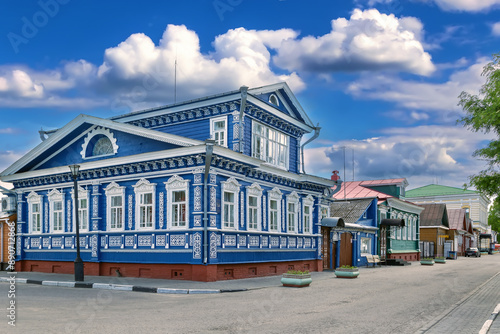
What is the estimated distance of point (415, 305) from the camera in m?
14.4

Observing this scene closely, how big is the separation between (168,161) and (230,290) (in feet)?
20.8

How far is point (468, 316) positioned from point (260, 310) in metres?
4.93

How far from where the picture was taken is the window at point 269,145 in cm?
2500

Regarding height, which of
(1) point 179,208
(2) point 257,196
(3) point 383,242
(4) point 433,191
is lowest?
(3) point 383,242

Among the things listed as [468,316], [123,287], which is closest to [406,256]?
[123,287]

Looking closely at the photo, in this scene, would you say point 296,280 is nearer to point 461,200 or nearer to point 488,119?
point 488,119

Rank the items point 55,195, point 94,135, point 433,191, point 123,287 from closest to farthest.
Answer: point 123,287, point 94,135, point 55,195, point 433,191

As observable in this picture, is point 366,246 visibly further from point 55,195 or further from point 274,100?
point 55,195

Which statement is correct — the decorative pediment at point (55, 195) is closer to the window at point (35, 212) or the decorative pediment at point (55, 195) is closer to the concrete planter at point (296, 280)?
the window at point (35, 212)

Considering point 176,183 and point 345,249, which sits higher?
point 176,183

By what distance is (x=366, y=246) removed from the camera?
121 ft

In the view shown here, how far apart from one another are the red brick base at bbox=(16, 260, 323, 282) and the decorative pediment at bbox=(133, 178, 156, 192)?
3178 millimetres

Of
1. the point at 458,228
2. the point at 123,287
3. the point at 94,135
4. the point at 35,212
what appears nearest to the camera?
the point at 123,287

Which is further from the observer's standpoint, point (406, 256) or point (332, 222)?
point (406, 256)
